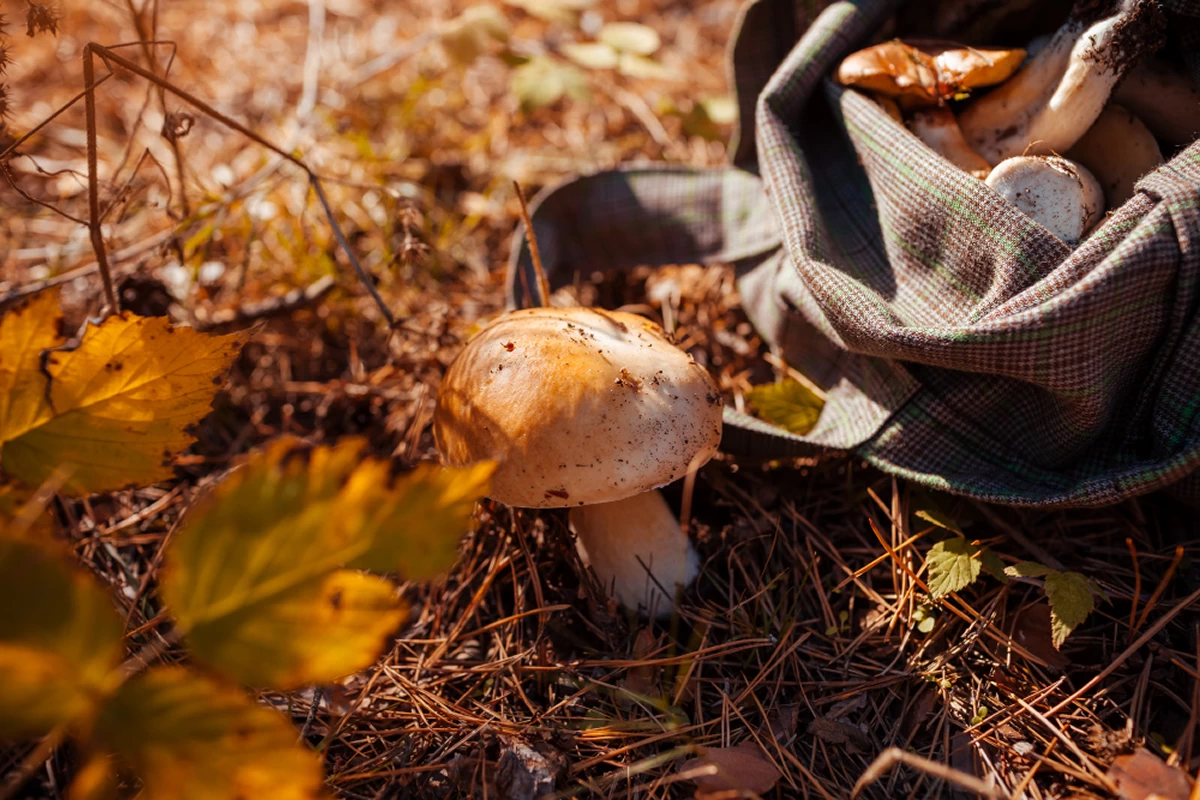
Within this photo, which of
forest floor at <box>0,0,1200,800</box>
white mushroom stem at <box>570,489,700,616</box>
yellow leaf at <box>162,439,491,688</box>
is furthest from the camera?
white mushroom stem at <box>570,489,700,616</box>

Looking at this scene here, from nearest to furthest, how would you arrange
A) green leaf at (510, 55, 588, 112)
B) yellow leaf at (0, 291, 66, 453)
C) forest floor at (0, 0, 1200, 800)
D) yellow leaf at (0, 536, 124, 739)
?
yellow leaf at (0, 536, 124, 739), yellow leaf at (0, 291, 66, 453), forest floor at (0, 0, 1200, 800), green leaf at (510, 55, 588, 112)

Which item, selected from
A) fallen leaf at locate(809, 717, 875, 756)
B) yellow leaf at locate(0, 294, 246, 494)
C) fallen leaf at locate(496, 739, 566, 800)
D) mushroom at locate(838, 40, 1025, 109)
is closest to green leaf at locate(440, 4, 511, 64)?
mushroom at locate(838, 40, 1025, 109)

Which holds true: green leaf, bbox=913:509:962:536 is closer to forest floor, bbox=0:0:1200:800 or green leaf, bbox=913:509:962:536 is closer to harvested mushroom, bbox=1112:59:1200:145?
forest floor, bbox=0:0:1200:800

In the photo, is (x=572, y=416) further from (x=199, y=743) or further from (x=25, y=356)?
(x=25, y=356)

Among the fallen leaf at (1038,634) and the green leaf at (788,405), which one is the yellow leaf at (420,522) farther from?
the fallen leaf at (1038,634)

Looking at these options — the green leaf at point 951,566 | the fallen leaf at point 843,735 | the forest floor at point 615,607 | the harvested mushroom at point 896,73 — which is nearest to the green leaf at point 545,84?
the forest floor at point 615,607

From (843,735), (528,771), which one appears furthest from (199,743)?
(843,735)
